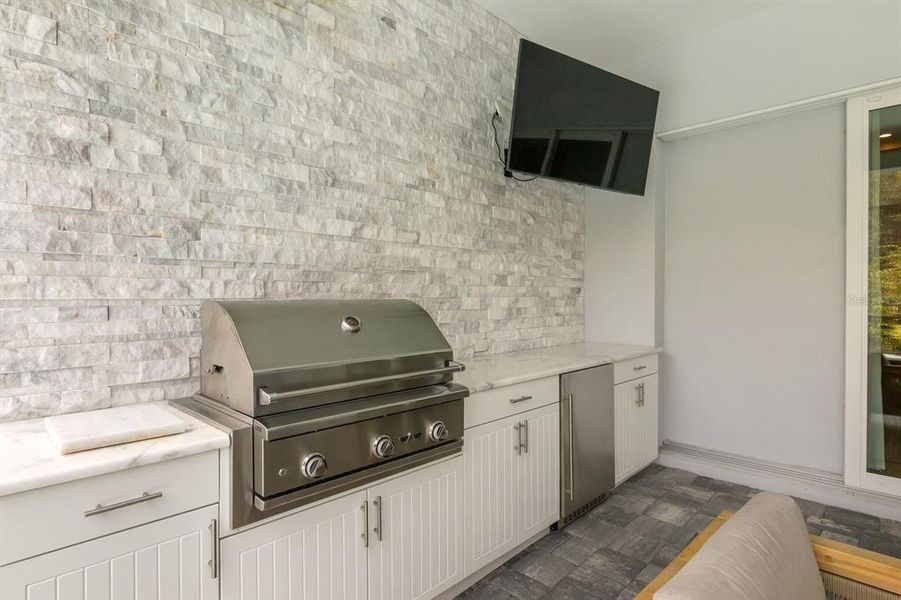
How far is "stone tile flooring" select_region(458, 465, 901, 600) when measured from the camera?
2.11 m

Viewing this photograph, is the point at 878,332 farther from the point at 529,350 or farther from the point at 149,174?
the point at 149,174

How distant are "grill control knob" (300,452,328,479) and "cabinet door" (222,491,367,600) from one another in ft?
0.57

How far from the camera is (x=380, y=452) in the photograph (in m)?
1.53

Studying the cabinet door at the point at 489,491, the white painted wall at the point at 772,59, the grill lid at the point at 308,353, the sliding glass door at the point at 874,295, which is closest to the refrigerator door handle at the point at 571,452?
the cabinet door at the point at 489,491

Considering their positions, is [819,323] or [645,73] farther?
[645,73]

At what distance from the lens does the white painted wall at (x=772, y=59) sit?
2.70 metres

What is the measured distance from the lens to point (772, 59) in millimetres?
3029

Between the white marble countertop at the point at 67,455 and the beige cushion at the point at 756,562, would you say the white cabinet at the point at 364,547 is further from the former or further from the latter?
the beige cushion at the point at 756,562

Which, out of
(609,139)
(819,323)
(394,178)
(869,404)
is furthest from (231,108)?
(869,404)

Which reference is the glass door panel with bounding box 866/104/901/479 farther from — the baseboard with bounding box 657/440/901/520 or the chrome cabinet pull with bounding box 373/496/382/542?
the chrome cabinet pull with bounding box 373/496/382/542

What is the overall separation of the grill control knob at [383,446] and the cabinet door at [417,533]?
17cm

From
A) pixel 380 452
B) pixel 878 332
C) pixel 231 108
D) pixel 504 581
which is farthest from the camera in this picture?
pixel 878 332

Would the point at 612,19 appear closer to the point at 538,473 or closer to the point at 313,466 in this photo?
the point at 538,473

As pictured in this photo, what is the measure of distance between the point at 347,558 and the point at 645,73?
3.56m
